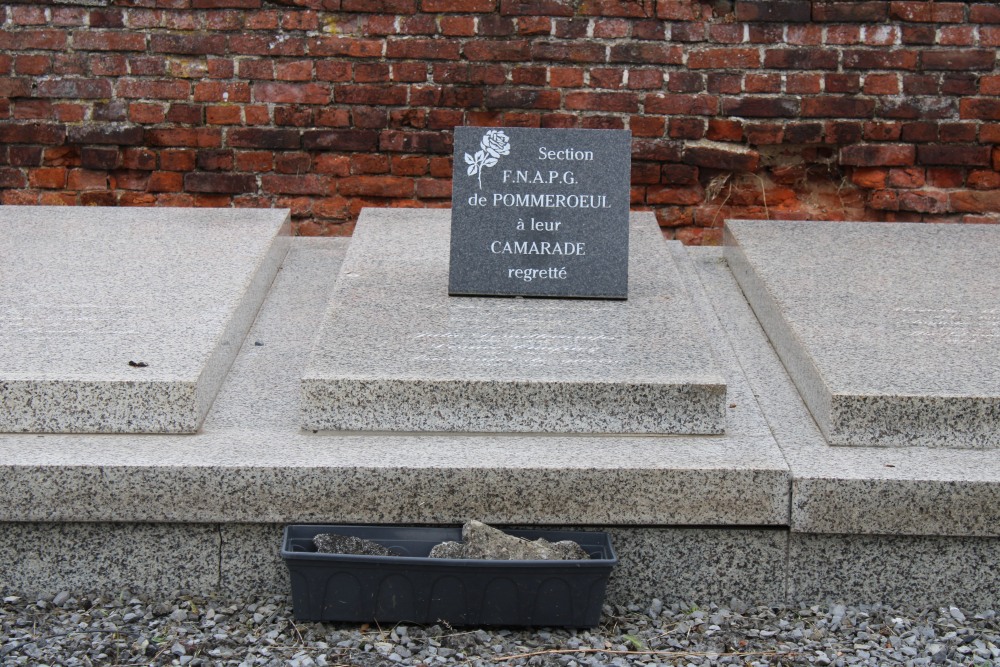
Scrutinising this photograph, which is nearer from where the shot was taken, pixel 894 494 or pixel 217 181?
pixel 894 494

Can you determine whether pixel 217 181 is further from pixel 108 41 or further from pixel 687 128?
pixel 687 128

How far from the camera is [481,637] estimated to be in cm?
264

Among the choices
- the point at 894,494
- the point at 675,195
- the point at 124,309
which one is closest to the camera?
Result: the point at 894,494

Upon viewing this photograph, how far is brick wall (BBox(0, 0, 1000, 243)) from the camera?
4977 millimetres

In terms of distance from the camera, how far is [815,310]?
3596mm

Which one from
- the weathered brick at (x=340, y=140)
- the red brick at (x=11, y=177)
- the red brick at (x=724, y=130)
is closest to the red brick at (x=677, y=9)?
the red brick at (x=724, y=130)

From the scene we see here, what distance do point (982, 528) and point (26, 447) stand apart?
2293mm

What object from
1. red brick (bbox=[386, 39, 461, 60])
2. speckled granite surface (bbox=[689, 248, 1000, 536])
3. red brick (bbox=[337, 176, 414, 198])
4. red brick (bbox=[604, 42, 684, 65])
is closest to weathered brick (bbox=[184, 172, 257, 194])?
red brick (bbox=[337, 176, 414, 198])

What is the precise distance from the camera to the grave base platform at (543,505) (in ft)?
9.00

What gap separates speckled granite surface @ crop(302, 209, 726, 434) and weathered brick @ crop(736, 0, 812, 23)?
182cm

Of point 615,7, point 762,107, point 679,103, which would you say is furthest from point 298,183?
point 762,107

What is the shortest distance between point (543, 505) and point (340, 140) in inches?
108

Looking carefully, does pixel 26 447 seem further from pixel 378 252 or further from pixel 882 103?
pixel 882 103

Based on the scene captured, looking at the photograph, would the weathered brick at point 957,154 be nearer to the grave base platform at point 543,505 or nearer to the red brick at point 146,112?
the grave base platform at point 543,505
